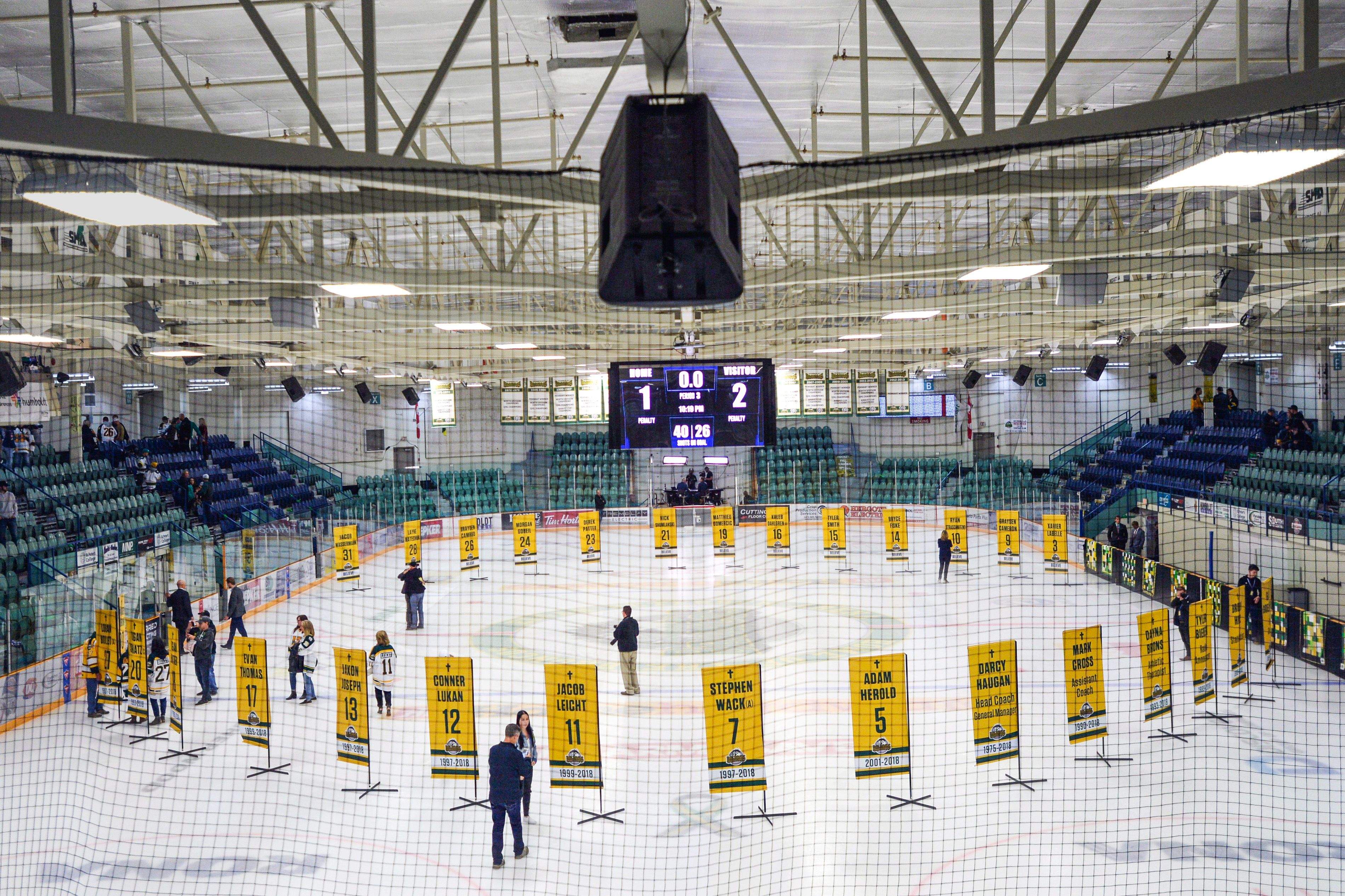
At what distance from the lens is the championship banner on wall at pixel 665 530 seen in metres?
24.3

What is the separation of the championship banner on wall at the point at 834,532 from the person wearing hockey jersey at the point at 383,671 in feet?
46.1

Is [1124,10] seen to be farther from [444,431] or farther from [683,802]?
[444,431]

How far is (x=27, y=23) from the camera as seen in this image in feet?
29.8

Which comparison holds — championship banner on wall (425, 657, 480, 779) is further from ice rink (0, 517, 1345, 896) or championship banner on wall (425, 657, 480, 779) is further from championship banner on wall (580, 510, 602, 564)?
championship banner on wall (580, 510, 602, 564)

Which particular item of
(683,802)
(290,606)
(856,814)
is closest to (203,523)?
(290,606)

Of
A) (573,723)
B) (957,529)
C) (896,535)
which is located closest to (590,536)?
(896,535)

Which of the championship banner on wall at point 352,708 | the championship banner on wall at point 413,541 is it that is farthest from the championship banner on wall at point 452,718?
the championship banner on wall at point 413,541

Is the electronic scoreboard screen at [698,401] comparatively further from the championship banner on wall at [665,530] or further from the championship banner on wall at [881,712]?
the championship banner on wall at [665,530]

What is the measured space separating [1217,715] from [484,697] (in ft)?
32.7

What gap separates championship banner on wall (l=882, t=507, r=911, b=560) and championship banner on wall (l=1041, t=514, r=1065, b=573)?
343 centimetres

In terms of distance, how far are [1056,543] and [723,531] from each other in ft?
27.6

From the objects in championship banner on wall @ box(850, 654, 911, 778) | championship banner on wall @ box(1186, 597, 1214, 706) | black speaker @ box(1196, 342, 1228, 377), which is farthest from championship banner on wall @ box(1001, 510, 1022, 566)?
championship banner on wall @ box(850, 654, 911, 778)

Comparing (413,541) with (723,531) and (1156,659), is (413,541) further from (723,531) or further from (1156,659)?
(1156,659)

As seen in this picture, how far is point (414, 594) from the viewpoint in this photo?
57.6 ft
